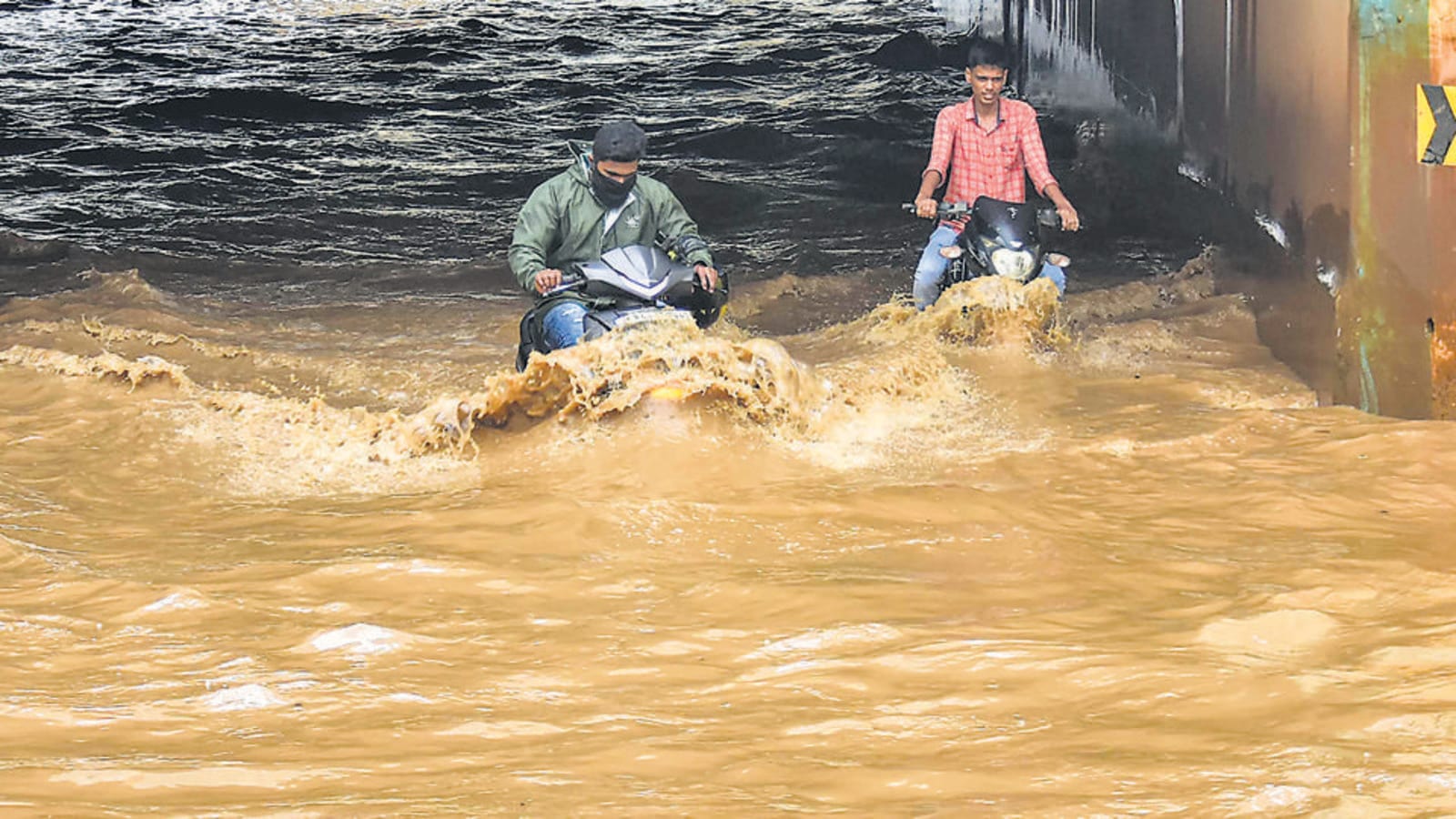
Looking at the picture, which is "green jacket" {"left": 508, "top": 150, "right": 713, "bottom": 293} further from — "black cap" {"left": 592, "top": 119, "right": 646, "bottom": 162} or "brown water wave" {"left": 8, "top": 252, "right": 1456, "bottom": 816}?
"brown water wave" {"left": 8, "top": 252, "right": 1456, "bottom": 816}

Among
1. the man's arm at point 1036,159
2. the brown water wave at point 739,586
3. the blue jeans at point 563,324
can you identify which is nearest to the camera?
the brown water wave at point 739,586

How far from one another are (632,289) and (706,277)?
344 mm

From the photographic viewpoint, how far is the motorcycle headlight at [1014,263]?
7814mm

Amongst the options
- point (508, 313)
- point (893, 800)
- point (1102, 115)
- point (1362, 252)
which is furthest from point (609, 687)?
point (1102, 115)

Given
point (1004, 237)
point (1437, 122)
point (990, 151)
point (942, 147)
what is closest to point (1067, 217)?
point (1004, 237)

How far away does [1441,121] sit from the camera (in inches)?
255

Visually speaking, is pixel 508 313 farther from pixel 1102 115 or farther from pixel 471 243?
pixel 1102 115

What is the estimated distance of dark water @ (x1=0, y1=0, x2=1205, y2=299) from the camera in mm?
14172

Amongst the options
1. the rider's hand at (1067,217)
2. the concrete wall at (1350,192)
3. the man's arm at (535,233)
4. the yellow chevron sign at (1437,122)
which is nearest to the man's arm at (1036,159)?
the rider's hand at (1067,217)

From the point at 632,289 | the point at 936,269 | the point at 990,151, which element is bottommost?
the point at 936,269

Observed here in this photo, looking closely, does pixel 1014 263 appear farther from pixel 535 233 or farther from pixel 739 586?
pixel 739 586

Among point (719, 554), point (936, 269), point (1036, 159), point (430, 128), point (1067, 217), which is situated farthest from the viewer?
point (430, 128)

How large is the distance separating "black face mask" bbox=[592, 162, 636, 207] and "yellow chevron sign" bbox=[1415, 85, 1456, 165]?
3.40 meters

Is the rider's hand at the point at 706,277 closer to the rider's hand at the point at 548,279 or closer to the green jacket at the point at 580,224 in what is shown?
the green jacket at the point at 580,224
